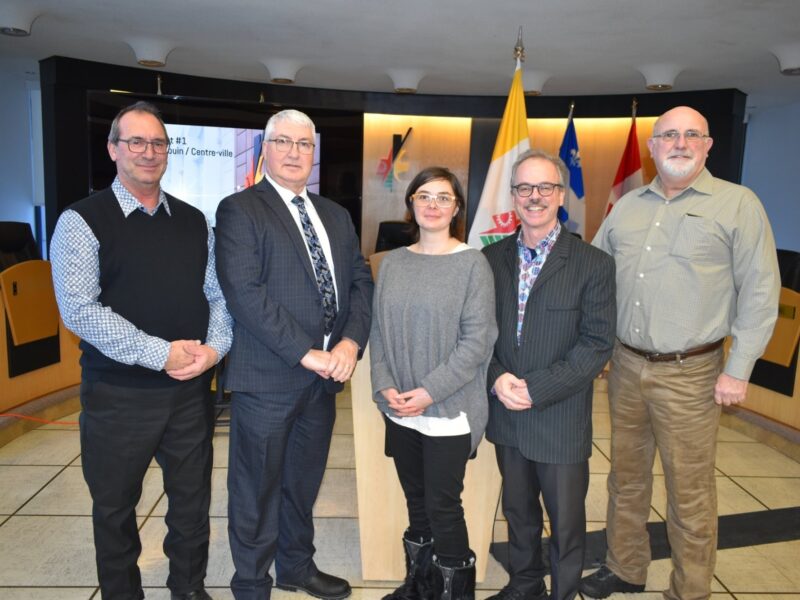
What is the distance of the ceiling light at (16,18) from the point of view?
5.04 m

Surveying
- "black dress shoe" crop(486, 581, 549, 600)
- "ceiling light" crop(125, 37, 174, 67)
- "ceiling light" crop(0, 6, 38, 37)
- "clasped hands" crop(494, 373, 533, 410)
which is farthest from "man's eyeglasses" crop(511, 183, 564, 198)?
"ceiling light" crop(125, 37, 174, 67)

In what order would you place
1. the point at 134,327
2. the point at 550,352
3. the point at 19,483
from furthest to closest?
the point at 19,483 < the point at 550,352 < the point at 134,327

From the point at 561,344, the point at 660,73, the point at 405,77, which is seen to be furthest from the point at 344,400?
the point at 660,73

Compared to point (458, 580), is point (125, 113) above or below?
above

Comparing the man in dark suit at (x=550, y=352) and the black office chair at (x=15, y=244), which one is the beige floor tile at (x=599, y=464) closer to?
the man in dark suit at (x=550, y=352)

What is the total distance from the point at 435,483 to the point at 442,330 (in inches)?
Answer: 20.0

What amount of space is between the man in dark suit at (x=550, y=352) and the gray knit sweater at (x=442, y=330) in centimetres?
10

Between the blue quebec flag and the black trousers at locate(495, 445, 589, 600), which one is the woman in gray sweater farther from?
the blue quebec flag

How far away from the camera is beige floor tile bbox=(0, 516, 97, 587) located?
2.54 m

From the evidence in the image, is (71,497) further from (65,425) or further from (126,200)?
(126,200)

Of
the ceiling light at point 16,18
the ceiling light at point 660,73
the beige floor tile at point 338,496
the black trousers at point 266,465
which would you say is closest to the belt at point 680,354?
the black trousers at point 266,465

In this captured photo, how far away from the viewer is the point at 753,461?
405 centimetres

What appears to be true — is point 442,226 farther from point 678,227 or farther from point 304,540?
point 304,540

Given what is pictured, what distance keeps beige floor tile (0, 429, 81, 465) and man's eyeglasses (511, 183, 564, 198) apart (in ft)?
10.2
